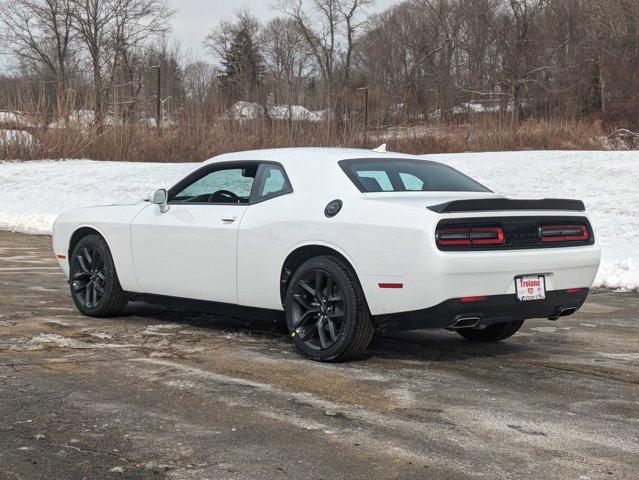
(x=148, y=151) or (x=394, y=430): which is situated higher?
(x=148, y=151)

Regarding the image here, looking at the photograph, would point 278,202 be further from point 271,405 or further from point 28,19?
point 28,19

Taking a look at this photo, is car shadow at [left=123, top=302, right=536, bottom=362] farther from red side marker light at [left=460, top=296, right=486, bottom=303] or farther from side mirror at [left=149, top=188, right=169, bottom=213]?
side mirror at [left=149, top=188, right=169, bottom=213]

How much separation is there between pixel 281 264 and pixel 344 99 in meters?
26.5

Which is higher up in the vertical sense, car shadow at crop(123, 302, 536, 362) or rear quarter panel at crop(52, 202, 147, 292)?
rear quarter panel at crop(52, 202, 147, 292)

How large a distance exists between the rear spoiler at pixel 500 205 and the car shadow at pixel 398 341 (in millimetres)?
1207

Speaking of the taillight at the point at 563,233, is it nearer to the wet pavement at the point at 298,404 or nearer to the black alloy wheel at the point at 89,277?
the wet pavement at the point at 298,404

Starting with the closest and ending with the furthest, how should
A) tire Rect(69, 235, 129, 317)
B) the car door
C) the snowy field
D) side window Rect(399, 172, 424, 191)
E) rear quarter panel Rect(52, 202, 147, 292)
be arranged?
1. side window Rect(399, 172, 424, 191)
2. the car door
3. rear quarter panel Rect(52, 202, 147, 292)
4. tire Rect(69, 235, 129, 317)
5. the snowy field

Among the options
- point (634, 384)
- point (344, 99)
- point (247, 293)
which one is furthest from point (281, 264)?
point (344, 99)

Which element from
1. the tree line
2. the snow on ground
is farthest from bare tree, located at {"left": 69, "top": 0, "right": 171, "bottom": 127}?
the snow on ground

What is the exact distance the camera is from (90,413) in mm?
4742

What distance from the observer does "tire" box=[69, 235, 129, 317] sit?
304 inches

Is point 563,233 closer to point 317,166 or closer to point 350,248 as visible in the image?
point 350,248

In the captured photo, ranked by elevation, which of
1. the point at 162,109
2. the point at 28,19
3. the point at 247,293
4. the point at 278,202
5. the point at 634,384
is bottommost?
the point at 634,384

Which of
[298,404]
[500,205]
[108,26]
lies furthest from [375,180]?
[108,26]
